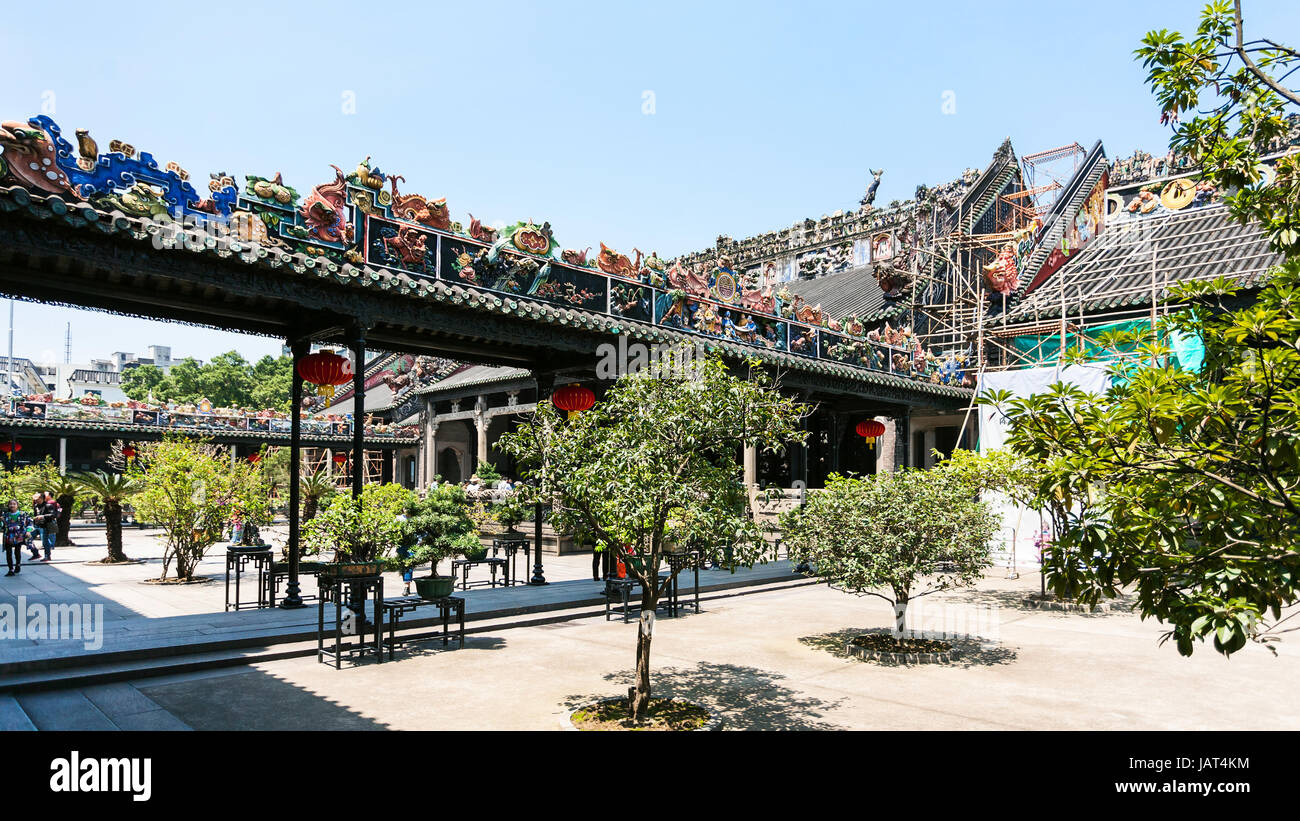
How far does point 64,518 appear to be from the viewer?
20.2 metres

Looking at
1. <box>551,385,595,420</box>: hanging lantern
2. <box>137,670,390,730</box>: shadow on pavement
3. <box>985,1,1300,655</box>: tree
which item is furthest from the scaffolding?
<box>137,670,390,730</box>: shadow on pavement

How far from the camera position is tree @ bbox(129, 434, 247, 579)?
13289 millimetres

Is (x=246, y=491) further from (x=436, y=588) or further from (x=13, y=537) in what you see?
(x=436, y=588)

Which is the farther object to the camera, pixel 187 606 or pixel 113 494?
pixel 113 494

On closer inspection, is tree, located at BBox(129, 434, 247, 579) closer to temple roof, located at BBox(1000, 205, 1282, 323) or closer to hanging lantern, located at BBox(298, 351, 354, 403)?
hanging lantern, located at BBox(298, 351, 354, 403)

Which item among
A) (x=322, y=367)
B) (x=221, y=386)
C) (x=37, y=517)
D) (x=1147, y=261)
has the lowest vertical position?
(x=37, y=517)

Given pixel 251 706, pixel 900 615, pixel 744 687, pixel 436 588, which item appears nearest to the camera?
pixel 251 706

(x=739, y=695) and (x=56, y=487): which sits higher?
(x=56, y=487)

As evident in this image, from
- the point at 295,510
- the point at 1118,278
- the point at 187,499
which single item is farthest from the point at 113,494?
the point at 1118,278

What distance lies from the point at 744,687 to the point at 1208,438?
4841mm

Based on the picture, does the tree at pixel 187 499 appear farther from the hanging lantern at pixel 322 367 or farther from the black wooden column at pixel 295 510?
the hanging lantern at pixel 322 367

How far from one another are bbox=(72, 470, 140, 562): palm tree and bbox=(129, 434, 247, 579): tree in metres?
2.71

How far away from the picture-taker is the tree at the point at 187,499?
43.6 ft
